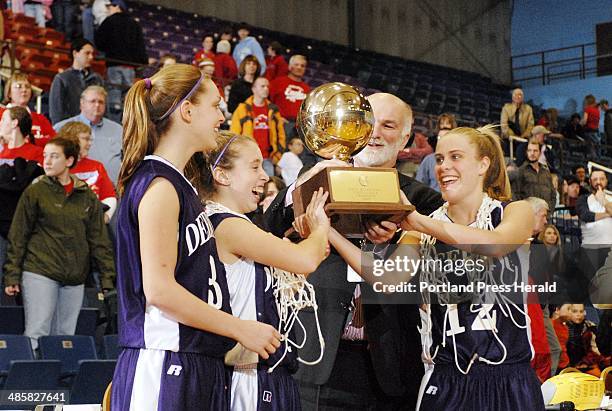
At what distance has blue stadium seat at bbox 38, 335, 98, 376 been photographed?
599 centimetres

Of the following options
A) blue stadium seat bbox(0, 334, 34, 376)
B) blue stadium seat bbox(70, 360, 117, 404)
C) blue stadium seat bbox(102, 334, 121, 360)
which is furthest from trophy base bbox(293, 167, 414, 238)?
blue stadium seat bbox(102, 334, 121, 360)

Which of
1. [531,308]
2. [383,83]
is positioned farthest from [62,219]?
[383,83]

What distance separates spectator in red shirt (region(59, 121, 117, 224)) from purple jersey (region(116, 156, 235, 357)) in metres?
4.49

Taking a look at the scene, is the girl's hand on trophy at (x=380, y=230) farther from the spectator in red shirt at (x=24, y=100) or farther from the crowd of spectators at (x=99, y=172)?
the spectator in red shirt at (x=24, y=100)

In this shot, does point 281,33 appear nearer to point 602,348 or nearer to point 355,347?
point 602,348

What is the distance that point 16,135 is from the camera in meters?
6.96

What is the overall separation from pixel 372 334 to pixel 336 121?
868mm

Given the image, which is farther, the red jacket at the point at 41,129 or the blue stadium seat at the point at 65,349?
the red jacket at the point at 41,129

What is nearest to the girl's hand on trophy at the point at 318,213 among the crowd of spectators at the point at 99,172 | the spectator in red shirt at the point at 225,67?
the crowd of spectators at the point at 99,172

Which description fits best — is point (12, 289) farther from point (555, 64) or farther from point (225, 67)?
point (555, 64)

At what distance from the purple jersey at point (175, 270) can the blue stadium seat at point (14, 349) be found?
3.35 metres

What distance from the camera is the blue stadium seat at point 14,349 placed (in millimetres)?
5754

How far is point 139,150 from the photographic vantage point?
2.74 meters

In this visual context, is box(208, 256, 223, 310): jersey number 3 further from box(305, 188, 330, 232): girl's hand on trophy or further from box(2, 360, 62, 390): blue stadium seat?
box(2, 360, 62, 390): blue stadium seat
